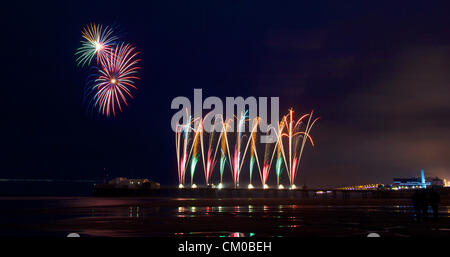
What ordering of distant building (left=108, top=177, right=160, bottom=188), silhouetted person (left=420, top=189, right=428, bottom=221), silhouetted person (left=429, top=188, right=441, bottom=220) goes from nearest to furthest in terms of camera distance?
1. silhouetted person (left=429, top=188, right=441, bottom=220)
2. silhouetted person (left=420, top=189, right=428, bottom=221)
3. distant building (left=108, top=177, right=160, bottom=188)

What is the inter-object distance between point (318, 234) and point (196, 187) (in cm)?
10542

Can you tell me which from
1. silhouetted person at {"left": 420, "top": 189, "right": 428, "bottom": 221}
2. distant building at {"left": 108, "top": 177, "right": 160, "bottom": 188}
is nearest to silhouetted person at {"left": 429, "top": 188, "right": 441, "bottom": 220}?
silhouetted person at {"left": 420, "top": 189, "right": 428, "bottom": 221}

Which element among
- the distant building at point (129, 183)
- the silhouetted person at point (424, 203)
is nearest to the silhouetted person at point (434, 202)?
the silhouetted person at point (424, 203)

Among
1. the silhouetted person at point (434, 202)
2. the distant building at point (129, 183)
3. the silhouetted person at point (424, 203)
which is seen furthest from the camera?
the distant building at point (129, 183)

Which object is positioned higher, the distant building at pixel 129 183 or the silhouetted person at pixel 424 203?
the distant building at pixel 129 183

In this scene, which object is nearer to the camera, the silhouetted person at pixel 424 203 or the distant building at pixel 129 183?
the silhouetted person at pixel 424 203

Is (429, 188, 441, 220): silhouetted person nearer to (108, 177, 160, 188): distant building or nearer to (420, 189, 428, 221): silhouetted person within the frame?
(420, 189, 428, 221): silhouetted person

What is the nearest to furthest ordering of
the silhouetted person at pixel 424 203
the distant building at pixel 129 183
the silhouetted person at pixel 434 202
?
1. the silhouetted person at pixel 434 202
2. the silhouetted person at pixel 424 203
3. the distant building at pixel 129 183

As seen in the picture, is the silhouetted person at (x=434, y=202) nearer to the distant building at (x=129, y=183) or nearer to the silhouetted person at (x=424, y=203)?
the silhouetted person at (x=424, y=203)

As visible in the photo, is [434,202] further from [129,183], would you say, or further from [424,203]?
[129,183]

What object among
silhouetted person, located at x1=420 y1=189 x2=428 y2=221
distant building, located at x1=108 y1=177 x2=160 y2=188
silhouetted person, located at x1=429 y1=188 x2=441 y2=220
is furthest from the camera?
distant building, located at x1=108 y1=177 x2=160 y2=188

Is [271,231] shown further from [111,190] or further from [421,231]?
[111,190]

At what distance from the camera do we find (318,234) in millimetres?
16750
